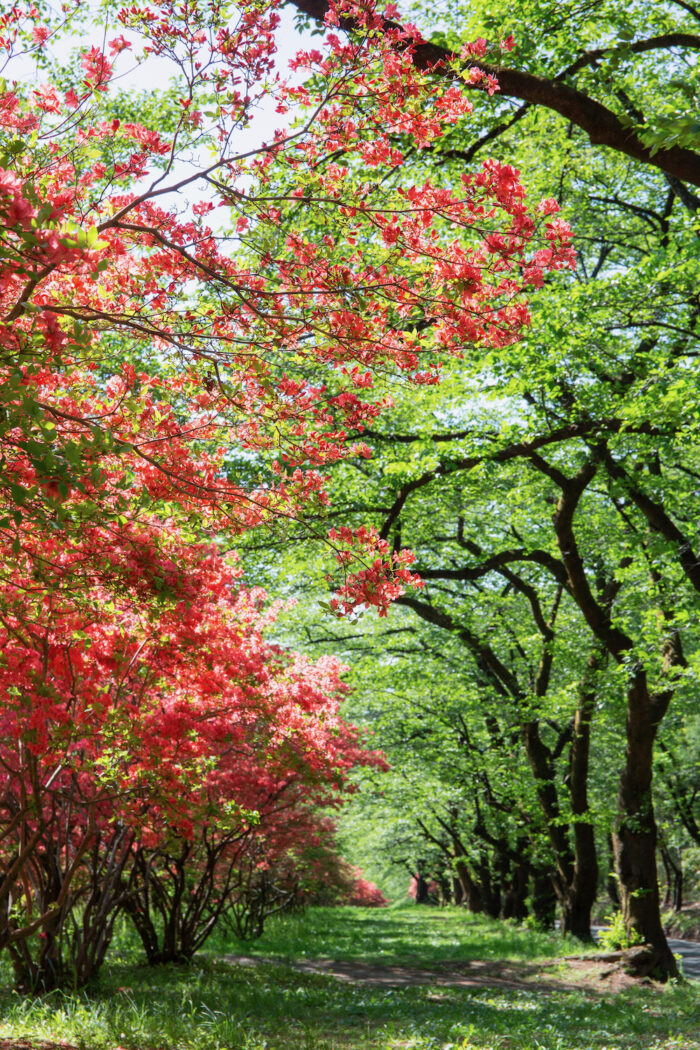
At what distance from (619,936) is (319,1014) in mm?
6719

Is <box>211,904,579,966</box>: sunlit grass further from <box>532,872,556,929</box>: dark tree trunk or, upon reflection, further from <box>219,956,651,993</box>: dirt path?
<box>219,956,651,993</box>: dirt path

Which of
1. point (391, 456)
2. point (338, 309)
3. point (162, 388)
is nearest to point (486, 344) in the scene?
point (338, 309)

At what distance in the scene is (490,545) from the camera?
1783 cm

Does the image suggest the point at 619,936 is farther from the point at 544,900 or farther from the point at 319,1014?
the point at 544,900

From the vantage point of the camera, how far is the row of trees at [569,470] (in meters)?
7.59

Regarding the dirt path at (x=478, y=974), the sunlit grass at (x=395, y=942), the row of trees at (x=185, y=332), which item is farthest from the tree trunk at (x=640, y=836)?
the row of trees at (x=185, y=332)

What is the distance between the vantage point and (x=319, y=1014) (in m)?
8.70

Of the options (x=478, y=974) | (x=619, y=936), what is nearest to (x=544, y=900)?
(x=478, y=974)

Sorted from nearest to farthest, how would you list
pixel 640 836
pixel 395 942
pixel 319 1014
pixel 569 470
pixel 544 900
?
1. pixel 319 1014
2. pixel 640 836
3. pixel 569 470
4. pixel 395 942
5. pixel 544 900

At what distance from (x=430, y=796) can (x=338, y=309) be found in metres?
19.1

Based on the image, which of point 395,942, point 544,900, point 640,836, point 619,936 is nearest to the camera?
point 619,936

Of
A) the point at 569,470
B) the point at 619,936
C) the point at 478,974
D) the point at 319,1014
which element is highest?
the point at 569,470

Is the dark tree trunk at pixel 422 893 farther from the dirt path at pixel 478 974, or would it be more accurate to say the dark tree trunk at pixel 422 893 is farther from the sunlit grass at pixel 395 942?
the dirt path at pixel 478 974

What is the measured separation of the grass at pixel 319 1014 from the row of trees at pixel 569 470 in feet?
11.7
